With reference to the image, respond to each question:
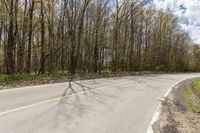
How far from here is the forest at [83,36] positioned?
105ft

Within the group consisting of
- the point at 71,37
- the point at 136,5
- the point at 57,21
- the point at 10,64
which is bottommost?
the point at 10,64

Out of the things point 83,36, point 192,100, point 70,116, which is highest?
point 83,36

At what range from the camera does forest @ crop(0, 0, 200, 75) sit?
3203 cm

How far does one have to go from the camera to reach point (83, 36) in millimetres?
43812

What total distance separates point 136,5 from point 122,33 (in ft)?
19.6

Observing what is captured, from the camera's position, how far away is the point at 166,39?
74.4 meters

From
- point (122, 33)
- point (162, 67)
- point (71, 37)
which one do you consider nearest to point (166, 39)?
point (162, 67)

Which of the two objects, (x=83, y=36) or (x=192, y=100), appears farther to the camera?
(x=83, y=36)

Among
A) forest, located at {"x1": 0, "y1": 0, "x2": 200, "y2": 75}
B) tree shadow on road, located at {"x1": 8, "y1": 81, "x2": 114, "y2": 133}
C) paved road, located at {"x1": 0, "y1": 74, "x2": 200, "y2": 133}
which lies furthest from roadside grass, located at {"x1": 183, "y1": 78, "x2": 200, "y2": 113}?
forest, located at {"x1": 0, "y1": 0, "x2": 200, "y2": 75}

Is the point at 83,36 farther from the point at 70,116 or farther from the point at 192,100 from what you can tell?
the point at 70,116

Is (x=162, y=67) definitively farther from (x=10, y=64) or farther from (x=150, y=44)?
(x=10, y=64)

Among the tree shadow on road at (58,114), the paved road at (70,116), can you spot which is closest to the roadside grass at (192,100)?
the paved road at (70,116)

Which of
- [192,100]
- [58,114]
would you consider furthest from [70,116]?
[192,100]

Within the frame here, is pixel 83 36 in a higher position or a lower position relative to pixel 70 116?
higher
